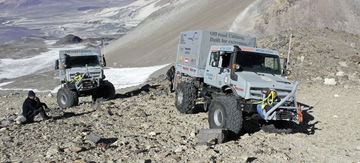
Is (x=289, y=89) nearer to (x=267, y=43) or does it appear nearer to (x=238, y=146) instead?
(x=238, y=146)

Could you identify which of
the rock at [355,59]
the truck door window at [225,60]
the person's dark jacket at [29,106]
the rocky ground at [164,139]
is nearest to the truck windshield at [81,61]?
the rocky ground at [164,139]

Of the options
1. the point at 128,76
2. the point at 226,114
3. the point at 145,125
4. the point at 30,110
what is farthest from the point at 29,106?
the point at 128,76

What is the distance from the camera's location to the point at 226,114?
9.96 meters

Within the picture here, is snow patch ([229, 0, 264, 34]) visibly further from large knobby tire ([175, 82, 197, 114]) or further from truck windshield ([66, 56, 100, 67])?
large knobby tire ([175, 82, 197, 114])

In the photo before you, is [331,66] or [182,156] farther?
[331,66]

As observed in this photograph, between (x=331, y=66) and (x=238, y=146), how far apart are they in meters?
13.6

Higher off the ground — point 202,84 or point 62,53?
point 62,53

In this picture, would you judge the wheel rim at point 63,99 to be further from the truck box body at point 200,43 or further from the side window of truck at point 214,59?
the side window of truck at point 214,59

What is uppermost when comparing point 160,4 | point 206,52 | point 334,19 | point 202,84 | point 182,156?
point 160,4

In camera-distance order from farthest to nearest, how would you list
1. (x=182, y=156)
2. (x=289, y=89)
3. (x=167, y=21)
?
(x=167, y=21)
(x=289, y=89)
(x=182, y=156)

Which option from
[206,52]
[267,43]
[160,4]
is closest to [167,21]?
[267,43]

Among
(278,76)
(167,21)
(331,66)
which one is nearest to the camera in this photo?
(278,76)

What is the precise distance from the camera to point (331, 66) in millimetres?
21000

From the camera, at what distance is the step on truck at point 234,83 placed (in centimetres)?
995
